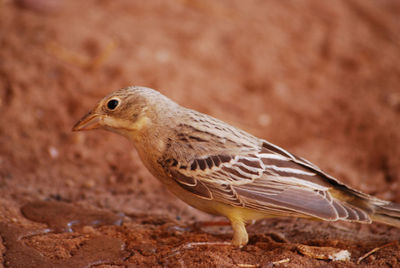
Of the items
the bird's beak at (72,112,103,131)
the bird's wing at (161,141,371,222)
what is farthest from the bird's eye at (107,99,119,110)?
the bird's wing at (161,141,371,222)

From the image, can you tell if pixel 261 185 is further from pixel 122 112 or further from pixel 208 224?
pixel 122 112

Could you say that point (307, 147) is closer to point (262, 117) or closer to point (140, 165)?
point (262, 117)

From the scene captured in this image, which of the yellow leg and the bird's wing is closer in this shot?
the bird's wing

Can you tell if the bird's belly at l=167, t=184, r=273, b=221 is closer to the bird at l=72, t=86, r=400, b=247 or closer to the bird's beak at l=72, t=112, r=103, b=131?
the bird at l=72, t=86, r=400, b=247

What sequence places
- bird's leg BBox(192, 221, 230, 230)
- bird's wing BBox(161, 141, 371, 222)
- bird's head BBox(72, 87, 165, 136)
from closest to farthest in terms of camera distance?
bird's wing BBox(161, 141, 371, 222), bird's head BBox(72, 87, 165, 136), bird's leg BBox(192, 221, 230, 230)

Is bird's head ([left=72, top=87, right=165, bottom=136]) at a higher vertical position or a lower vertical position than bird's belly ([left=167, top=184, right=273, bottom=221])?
higher

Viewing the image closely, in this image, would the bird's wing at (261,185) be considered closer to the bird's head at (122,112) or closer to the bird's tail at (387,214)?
the bird's tail at (387,214)

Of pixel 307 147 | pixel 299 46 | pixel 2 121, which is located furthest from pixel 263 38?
pixel 2 121

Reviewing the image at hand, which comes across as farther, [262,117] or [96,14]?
[96,14]
